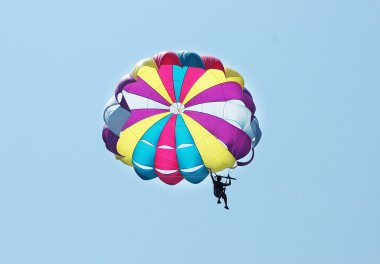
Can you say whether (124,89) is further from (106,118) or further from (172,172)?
(172,172)

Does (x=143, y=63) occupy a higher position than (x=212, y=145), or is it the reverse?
(x=143, y=63)

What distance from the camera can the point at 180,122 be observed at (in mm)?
37375

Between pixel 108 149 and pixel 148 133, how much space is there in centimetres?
182

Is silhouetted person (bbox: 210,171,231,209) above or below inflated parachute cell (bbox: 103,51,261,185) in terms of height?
below

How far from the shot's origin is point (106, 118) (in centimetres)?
3644

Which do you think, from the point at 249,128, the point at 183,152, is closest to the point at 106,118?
the point at 183,152

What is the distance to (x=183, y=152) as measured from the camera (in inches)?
1441

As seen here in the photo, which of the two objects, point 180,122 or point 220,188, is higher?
point 180,122

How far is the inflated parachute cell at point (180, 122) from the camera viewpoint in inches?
1426

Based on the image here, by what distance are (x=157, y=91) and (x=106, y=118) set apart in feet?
7.86

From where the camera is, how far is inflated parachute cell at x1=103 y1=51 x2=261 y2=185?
36219 millimetres

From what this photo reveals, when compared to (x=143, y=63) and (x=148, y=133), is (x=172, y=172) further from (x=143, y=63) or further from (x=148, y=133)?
(x=143, y=63)

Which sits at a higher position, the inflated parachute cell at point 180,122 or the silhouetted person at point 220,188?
the inflated parachute cell at point 180,122

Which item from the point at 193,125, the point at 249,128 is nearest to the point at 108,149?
the point at 193,125
